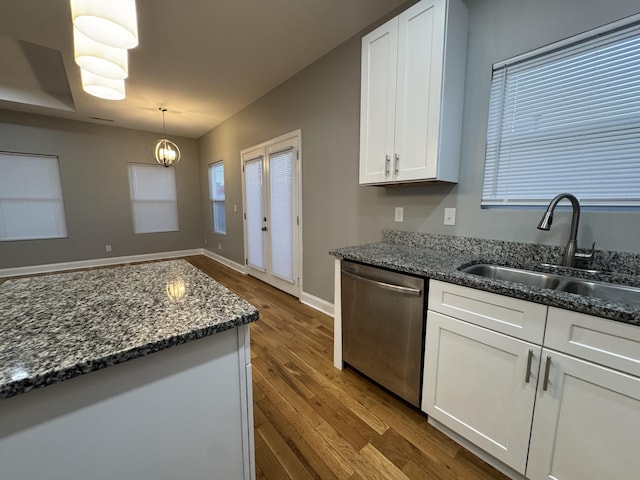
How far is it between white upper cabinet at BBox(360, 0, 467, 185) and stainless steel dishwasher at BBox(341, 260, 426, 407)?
71 cm

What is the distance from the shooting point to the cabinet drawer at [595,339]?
88 centimetres

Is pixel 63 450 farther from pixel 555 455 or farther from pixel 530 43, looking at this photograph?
pixel 530 43

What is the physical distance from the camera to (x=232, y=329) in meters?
0.84

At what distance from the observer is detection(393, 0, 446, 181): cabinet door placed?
5.11 feet

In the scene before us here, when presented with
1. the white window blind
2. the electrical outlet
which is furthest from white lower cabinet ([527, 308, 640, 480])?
the white window blind

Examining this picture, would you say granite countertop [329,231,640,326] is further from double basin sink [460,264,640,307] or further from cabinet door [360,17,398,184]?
cabinet door [360,17,398,184]

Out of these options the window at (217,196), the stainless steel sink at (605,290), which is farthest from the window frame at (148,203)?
the stainless steel sink at (605,290)

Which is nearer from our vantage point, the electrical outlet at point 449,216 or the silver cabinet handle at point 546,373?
the silver cabinet handle at point 546,373

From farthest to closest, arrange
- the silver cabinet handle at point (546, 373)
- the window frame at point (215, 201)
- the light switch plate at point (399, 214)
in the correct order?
the window frame at point (215, 201)
the light switch plate at point (399, 214)
the silver cabinet handle at point (546, 373)

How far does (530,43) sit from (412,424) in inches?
90.7

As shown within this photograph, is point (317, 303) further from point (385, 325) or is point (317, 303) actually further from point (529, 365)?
point (529, 365)

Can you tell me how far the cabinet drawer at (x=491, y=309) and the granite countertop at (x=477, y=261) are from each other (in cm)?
3

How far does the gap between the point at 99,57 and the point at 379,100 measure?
1.56 metres

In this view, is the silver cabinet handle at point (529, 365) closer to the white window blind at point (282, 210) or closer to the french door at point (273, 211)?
the french door at point (273, 211)
